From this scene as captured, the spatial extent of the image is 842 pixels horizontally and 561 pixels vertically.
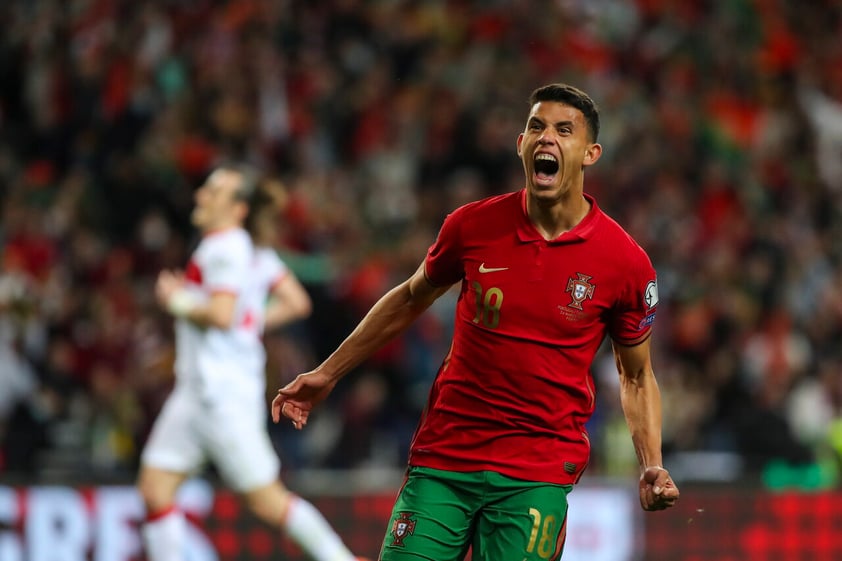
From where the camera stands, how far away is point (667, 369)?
1204 centimetres

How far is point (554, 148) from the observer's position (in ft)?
15.7

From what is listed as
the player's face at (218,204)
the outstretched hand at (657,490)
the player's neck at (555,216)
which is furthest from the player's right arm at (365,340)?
the player's face at (218,204)

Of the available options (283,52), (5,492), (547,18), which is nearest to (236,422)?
(5,492)

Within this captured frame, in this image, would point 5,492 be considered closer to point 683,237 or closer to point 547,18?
point 683,237

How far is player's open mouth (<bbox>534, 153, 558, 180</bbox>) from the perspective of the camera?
15.8ft

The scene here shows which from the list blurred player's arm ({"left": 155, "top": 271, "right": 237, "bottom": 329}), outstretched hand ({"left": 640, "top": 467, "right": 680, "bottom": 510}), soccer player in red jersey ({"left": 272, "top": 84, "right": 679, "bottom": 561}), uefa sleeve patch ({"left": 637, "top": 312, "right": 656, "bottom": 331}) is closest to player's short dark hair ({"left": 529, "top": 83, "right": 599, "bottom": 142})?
soccer player in red jersey ({"left": 272, "top": 84, "right": 679, "bottom": 561})

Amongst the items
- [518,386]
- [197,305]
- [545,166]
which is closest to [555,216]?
[545,166]

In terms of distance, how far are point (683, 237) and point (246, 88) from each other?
398cm

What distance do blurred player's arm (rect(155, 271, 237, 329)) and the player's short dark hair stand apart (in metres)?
3.01

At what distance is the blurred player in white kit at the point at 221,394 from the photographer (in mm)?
7566

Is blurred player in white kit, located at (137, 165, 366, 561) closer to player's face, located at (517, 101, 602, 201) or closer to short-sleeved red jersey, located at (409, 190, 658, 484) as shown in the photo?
short-sleeved red jersey, located at (409, 190, 658, 484)

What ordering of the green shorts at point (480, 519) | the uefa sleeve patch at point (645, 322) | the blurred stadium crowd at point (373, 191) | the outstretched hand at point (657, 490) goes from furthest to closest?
the blurred stadium crowd at point (373, 191), the uefa sleeve patch at point (645, 322), the green shorts at point (480, 519), the outstretched hand at point (657, 490)

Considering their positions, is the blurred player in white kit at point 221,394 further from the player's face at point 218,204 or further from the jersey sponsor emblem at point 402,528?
the jersey sponsor emblem at point 402,528

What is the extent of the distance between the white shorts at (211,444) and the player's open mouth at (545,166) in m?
3.32
